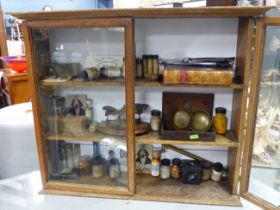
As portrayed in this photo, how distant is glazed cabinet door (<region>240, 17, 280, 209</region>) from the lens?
3.39 feet

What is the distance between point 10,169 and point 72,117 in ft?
2.34

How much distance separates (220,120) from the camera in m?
1.24

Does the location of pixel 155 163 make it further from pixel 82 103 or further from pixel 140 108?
pixel 82 103

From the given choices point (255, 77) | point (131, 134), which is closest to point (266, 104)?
point (255, 77)

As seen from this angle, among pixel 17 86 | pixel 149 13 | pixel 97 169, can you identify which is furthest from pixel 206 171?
pixel 17 86

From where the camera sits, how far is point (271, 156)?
4.08ft

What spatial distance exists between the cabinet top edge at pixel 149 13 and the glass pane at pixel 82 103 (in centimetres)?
13

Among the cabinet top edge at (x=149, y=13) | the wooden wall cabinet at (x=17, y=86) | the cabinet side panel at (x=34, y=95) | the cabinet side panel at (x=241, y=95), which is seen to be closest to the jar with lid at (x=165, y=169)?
the cabinet side panel at (x=241, y=95)

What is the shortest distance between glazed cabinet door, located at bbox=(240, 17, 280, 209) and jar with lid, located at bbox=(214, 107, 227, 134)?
14cm

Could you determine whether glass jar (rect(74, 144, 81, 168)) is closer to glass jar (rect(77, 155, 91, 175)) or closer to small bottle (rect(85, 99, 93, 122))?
glass jar (rect(77, 155, 91, 175))

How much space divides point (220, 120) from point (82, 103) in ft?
2.45

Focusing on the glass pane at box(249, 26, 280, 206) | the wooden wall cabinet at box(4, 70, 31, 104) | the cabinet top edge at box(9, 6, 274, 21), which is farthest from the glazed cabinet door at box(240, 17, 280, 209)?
the wooden wall cabinet at box(4, 70, 31, 104)

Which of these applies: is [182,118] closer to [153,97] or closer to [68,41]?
[153,97]

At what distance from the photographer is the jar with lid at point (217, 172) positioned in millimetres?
1335
